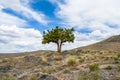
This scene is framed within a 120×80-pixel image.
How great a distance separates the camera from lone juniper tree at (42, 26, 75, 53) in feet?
248

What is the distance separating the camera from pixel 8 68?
43625mm

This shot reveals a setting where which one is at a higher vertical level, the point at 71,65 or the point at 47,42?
the point at 47,42

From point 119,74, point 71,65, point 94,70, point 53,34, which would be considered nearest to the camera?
point 119,74

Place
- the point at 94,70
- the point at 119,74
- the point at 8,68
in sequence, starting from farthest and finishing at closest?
the point at 8,68
the point at 94,70
the point at 119,74

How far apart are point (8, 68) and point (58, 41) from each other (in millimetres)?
34760

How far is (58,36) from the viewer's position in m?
75.6

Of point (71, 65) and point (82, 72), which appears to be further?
point (71, 65)

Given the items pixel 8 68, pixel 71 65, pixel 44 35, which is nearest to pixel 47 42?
pixel 44 35

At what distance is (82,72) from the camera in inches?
1137

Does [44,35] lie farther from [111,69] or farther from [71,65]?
[111,69]

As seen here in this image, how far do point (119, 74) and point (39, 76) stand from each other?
8007 mm

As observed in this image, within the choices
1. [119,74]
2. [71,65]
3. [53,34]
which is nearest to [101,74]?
[119,74]

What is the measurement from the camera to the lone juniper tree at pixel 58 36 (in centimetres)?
7562

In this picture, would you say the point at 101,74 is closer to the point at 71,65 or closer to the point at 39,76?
the point at 39,76
